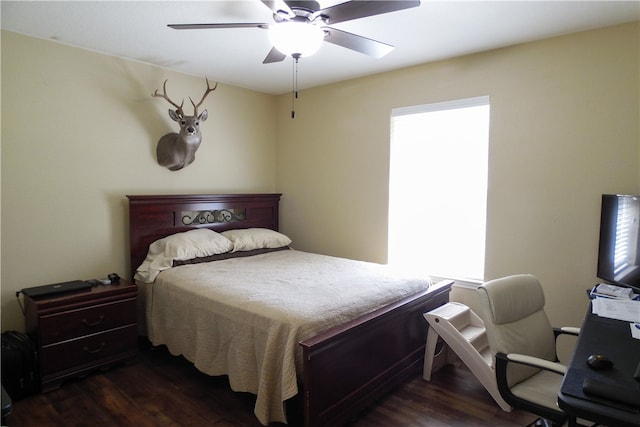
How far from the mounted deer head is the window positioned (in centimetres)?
188

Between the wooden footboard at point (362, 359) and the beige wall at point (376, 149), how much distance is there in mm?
943

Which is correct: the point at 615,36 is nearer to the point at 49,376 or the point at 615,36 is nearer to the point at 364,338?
the point at 364,338

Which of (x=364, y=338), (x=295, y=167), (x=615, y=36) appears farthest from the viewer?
(x=295, y=167)

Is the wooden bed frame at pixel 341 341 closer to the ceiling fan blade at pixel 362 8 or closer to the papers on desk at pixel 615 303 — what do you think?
the papers on desk at pixel 615 303

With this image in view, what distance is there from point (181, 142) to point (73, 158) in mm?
883

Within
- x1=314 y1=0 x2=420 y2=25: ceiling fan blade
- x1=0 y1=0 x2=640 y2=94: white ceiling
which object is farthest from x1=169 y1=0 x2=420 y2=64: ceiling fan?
x1=0 y1=0 x2=640 y2=94: white ceiling

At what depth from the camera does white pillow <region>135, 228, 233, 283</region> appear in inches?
130

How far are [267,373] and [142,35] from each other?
2.57 m

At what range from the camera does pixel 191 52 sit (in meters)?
3.31

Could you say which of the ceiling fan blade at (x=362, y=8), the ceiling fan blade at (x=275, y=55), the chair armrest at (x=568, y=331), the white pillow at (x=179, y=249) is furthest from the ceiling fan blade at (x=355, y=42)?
the white pillow at (x=179, y=249)

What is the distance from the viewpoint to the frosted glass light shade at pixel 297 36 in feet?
6.69

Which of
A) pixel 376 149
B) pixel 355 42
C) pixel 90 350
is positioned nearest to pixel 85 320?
pixel 90 350

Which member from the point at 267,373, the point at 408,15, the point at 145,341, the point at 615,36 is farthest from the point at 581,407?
the point at 145,341

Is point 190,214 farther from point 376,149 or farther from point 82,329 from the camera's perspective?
point 376,149
